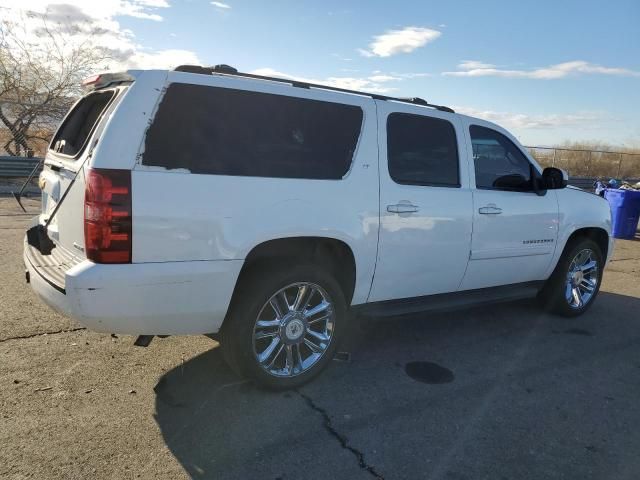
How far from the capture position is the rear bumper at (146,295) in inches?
111

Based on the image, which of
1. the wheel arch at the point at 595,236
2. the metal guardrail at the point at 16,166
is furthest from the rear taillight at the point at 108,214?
the metal guardrail at the point at 16,166

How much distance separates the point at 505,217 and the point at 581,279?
5.85 ft

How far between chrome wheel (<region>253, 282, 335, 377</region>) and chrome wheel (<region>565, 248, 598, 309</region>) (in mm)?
3205

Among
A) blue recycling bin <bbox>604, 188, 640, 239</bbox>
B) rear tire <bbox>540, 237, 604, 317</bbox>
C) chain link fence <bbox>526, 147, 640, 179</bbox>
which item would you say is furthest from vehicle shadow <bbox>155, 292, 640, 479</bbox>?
chain link fence <bbox>526, 147, 640, 179</bbox>

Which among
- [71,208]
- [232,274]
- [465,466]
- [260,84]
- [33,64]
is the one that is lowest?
[465,466]

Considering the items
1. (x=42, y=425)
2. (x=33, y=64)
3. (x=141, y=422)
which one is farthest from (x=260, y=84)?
(x=33, y=64)

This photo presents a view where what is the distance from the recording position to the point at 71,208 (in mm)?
3104

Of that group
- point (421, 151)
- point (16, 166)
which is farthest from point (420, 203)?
point (16, 166)

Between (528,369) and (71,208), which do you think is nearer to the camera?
(71,208)

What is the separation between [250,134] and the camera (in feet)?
10.6

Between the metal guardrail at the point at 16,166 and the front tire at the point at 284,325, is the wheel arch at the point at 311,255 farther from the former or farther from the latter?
the metal guardrail at the point at 16,166

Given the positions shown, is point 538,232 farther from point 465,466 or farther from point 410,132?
point 465,466

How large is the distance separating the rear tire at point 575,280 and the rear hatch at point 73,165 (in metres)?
4.61

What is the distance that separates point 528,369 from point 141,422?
Result: 3.00 metres
